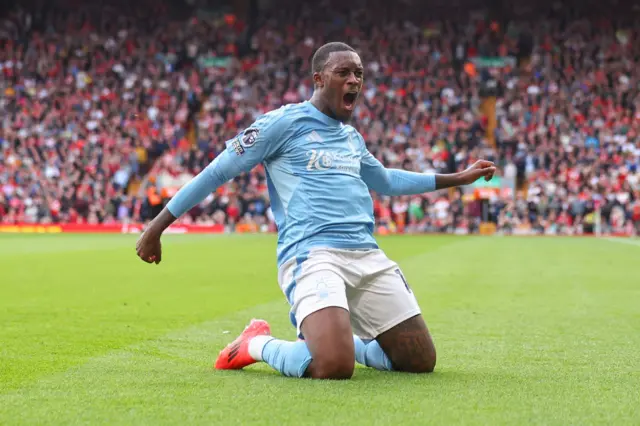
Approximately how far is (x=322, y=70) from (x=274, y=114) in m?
0.40

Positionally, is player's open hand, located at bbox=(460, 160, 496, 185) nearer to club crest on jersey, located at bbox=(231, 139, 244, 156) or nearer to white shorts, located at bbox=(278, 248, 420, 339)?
white shorts, located at bbox=(278, 248, 420, 339)

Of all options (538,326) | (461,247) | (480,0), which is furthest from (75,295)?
(480,0)

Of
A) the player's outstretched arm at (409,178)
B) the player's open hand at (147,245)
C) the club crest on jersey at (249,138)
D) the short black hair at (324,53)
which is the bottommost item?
the player's open hand at (147,245)

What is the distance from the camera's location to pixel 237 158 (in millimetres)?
6082

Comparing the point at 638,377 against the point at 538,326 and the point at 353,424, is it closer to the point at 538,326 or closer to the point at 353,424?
the point at 353,424

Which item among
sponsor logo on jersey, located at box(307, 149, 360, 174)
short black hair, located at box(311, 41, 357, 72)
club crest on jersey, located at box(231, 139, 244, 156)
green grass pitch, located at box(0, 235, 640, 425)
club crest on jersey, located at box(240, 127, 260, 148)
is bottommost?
green grass pitch, located at box(0, 235, 640, 425)

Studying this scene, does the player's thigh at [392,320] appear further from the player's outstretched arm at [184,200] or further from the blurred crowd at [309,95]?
the blurred crowd at [309,95]

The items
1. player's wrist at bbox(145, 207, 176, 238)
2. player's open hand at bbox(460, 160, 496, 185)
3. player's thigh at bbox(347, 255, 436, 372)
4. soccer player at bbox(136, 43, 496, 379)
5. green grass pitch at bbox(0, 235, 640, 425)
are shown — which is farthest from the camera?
player's open hand at bbox(460, 160, 496, 185)

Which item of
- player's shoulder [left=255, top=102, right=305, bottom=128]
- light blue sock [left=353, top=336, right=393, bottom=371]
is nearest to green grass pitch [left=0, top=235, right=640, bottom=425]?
light blue sock [left=353, top=336, right=393, bottom=371]

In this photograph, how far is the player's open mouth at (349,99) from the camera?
20.7 ft

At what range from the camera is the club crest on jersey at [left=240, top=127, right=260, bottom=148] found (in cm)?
613

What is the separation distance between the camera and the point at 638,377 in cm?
586

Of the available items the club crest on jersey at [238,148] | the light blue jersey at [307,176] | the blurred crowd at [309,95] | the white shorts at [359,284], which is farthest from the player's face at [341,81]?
the blurred crowd at [309,95]

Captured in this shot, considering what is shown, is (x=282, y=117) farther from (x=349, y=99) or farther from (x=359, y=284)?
(x=359, y=284)
